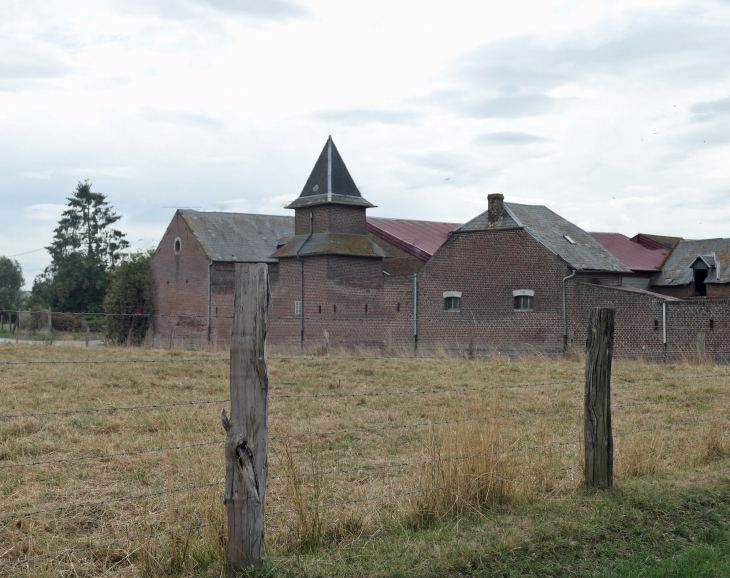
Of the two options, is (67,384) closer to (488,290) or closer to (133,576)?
(133,576)

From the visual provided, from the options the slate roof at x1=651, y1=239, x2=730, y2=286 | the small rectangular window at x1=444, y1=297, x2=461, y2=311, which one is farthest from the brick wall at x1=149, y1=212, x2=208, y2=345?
the slate roof at x1=651, y1=239, x2=730, y2=286

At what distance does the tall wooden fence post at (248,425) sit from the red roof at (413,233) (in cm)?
3475

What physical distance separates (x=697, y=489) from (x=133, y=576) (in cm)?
458

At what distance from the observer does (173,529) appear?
4277 mm

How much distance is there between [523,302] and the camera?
101ft

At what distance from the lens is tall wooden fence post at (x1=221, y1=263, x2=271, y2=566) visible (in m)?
4.13

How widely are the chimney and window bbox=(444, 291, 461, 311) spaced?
11.9 feet

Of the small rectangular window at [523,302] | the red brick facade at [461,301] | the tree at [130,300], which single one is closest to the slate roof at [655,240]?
the red brick facade at [461,301]

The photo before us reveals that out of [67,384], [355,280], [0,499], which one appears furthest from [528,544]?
[355,280]

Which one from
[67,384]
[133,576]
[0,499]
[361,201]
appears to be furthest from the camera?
[361,201]

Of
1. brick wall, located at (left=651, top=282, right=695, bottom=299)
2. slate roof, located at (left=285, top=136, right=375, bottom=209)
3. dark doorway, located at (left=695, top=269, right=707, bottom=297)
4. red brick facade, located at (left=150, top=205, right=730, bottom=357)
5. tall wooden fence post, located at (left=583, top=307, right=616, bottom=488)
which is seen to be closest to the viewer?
tall wooden fence post, located at (left=583, top=307, right=616, bottom=488)

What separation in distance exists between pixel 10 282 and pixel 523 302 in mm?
81296

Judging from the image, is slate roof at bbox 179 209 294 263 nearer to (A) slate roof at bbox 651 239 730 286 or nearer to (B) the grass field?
(A) slate roof at bbox 651 239 730 286

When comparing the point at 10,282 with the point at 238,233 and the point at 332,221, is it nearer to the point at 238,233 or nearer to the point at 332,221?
the point at 238,233
